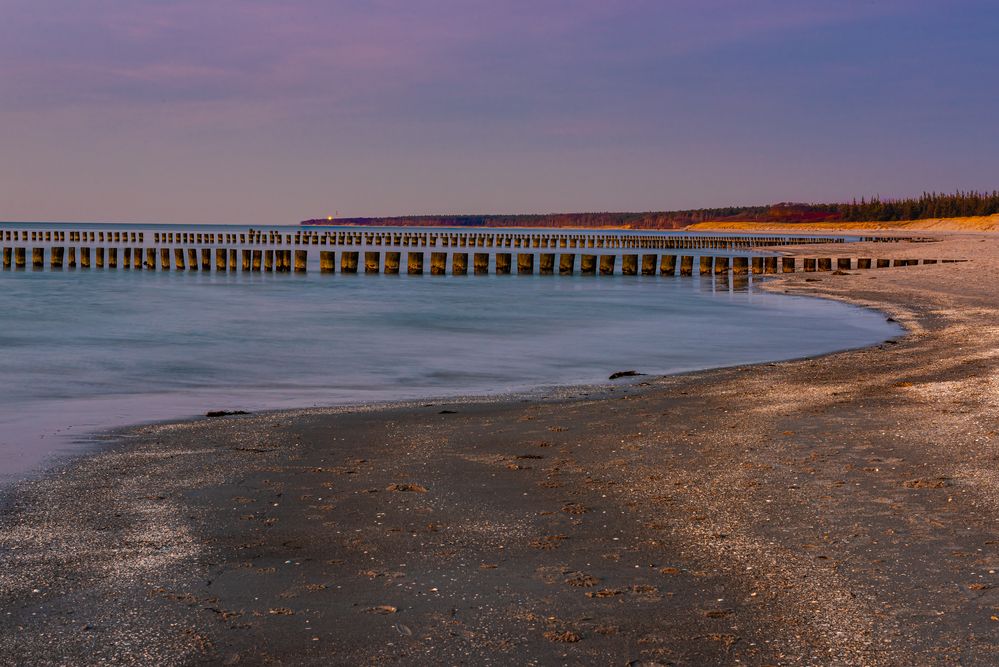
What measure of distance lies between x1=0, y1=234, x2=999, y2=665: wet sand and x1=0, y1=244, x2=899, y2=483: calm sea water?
6.26 ft

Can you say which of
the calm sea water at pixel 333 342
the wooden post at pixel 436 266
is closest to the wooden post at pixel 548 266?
the wooden post at pixel 436 266

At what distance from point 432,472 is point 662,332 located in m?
14.2

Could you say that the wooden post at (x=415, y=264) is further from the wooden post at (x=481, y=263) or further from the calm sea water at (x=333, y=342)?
the calm sea water at (x=333, y=342)

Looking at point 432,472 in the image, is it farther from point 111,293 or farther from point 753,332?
point 111,293

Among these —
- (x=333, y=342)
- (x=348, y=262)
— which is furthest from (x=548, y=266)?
(x=333, y=342)

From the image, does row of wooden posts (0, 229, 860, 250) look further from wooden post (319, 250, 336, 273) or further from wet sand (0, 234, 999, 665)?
wet sand (0, 234, 999, 665)

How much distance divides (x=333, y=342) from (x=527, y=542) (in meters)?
14.0

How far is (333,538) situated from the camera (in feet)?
15.9

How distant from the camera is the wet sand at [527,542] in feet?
11.9

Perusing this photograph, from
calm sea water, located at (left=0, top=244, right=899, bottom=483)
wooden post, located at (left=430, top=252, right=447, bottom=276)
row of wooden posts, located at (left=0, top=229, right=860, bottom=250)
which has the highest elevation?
row of wooden posts, located at (left=0, top=229, right=860, bottom=250)

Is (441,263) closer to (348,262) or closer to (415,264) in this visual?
(415,264)

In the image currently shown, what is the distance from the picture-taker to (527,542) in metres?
4.75

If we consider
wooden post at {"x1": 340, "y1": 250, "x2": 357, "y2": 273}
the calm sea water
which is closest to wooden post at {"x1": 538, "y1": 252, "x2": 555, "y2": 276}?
wooden post at {"x1": 340, "y1": 250, "x2": 357, "y2": 273}

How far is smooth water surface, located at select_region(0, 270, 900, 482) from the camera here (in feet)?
35.7
